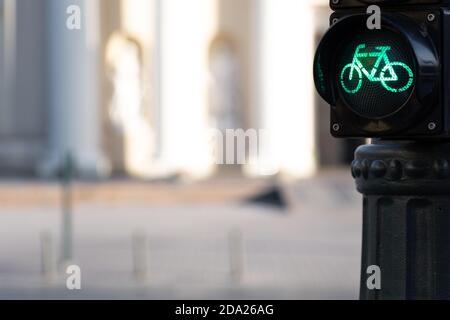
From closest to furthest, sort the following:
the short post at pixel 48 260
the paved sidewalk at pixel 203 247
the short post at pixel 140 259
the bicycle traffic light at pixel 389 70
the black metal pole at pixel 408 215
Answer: the bicycle traffic light at pixel 389 70 → the black metal pole at pixel 408 215 → the paved sidewalk at pixel 203 247 → the short post at pixel 48 260 → the short post at pixel 140 259

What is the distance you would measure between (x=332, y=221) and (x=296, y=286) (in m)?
13.3

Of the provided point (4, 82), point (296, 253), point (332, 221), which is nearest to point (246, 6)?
point (4, 82)

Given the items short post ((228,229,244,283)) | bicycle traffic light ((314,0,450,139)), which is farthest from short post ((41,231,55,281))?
bicycle traffic light ((314,0,450,139))

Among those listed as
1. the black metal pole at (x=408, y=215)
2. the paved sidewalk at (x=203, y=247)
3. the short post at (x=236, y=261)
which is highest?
the black metal pole at (x=408, y=215)

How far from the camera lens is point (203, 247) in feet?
70.9

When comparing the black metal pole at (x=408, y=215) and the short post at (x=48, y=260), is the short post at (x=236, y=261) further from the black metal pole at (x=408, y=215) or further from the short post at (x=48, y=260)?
the black metal pole at (x=408, y=215)

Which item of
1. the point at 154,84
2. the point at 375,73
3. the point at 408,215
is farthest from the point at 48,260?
the point at 154,84

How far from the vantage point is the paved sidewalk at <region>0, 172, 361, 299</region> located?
48.8ft

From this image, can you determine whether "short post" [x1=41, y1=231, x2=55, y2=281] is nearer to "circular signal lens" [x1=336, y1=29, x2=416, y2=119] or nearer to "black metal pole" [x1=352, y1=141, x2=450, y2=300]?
"black metal pole" [x1=352, y1=141, x2=450, y2=300]

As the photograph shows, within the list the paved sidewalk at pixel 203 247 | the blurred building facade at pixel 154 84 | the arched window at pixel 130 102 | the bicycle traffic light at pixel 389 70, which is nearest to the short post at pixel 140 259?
the paved sidewalk at pixel 203 247

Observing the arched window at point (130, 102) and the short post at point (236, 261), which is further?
the arched window at point (130, 102)

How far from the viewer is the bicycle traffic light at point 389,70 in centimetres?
361

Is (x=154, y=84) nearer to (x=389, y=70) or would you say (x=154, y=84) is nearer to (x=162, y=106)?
(x=162, y=106)
